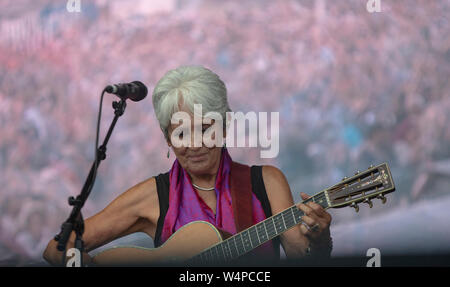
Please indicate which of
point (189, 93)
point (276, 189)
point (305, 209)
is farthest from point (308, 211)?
point (189, 93)

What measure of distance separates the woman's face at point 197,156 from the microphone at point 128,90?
0.31m

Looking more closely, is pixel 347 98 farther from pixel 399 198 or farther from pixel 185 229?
pixel 185 229

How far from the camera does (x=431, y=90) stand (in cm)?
309

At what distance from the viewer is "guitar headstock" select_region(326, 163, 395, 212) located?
220 cm

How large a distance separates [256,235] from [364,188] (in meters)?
0.51

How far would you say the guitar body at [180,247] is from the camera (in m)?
2.63

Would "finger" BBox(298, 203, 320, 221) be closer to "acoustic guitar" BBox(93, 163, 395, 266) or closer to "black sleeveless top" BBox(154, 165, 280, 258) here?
"acoustic guitar" BBox(93, 163, 395, 266)

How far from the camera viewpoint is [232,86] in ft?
10.4

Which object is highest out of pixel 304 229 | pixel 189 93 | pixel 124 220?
pixel 189 93

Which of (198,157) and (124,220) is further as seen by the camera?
(124,220)

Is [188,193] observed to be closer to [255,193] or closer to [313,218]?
[255,193]

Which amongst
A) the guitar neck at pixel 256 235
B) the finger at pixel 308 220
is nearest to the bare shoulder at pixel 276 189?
the guitar neck at pixel 256 235
